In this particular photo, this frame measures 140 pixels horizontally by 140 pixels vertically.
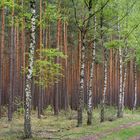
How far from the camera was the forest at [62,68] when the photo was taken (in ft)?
58.0

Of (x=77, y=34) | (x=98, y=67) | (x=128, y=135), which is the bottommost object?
(x=128, y=135)

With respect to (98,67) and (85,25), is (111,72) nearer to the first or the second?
(98,67)

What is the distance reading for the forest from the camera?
696 inches

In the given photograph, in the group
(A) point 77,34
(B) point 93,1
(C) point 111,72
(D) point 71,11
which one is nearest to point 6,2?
(B) point 93,1

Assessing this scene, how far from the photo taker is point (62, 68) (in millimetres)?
34344

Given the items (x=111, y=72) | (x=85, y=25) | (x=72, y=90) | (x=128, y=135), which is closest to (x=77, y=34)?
(x=72, y=90)

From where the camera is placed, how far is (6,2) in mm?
15469

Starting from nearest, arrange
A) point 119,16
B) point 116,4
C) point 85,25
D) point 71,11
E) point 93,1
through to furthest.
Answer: point 93,1 → point 85,25 → point 116,4 → point 119,16 → point 71,11

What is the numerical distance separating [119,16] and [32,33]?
12.8 m

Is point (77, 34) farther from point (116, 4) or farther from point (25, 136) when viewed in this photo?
point (25, 136)

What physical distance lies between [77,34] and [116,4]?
12984 mm

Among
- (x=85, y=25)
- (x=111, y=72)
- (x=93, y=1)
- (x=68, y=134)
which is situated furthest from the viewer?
(x=111, y=72)

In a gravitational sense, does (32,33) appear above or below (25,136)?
above

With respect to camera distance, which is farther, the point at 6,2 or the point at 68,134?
the point at 68,134
